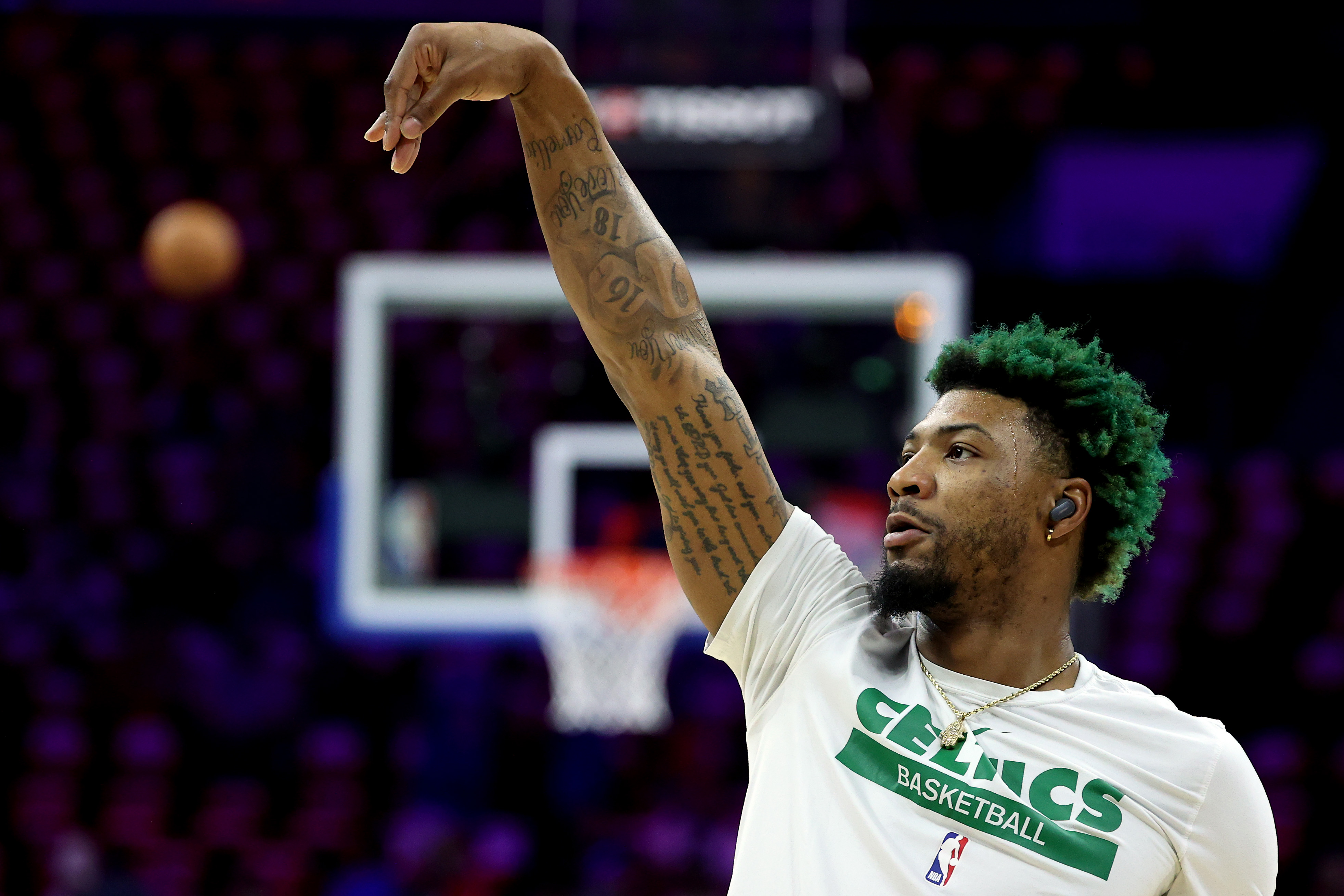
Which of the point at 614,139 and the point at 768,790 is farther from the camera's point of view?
the point at 614,139

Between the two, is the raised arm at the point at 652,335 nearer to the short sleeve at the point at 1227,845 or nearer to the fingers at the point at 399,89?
the fingers at the point at 399,89

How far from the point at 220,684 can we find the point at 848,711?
6735 millimetres

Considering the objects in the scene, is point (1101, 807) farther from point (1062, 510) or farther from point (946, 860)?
point (1062, 510)

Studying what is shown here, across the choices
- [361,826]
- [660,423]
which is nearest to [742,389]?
[361,826]

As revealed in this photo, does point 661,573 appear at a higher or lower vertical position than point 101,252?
lower

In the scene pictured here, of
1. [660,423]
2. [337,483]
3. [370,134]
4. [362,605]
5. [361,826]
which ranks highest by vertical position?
[370,134]

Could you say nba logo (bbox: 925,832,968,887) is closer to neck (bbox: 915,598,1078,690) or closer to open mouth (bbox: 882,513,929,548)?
neck (bbox: 915,598,1078,690)

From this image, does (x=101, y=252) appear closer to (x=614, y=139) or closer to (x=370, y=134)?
(x=614, y=139)

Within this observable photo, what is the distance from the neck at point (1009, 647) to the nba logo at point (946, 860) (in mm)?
286

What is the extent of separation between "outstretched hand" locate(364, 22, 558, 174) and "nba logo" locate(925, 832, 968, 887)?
1174 mm

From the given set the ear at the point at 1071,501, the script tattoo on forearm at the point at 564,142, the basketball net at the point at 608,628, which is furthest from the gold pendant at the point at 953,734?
the basketball net at the point at 608,628

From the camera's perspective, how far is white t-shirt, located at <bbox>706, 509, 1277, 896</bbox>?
2059 millimetres

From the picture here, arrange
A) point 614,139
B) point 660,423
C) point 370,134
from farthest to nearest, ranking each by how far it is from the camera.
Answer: point 614,139, point 660,423, point 370,134

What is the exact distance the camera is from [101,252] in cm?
1037
